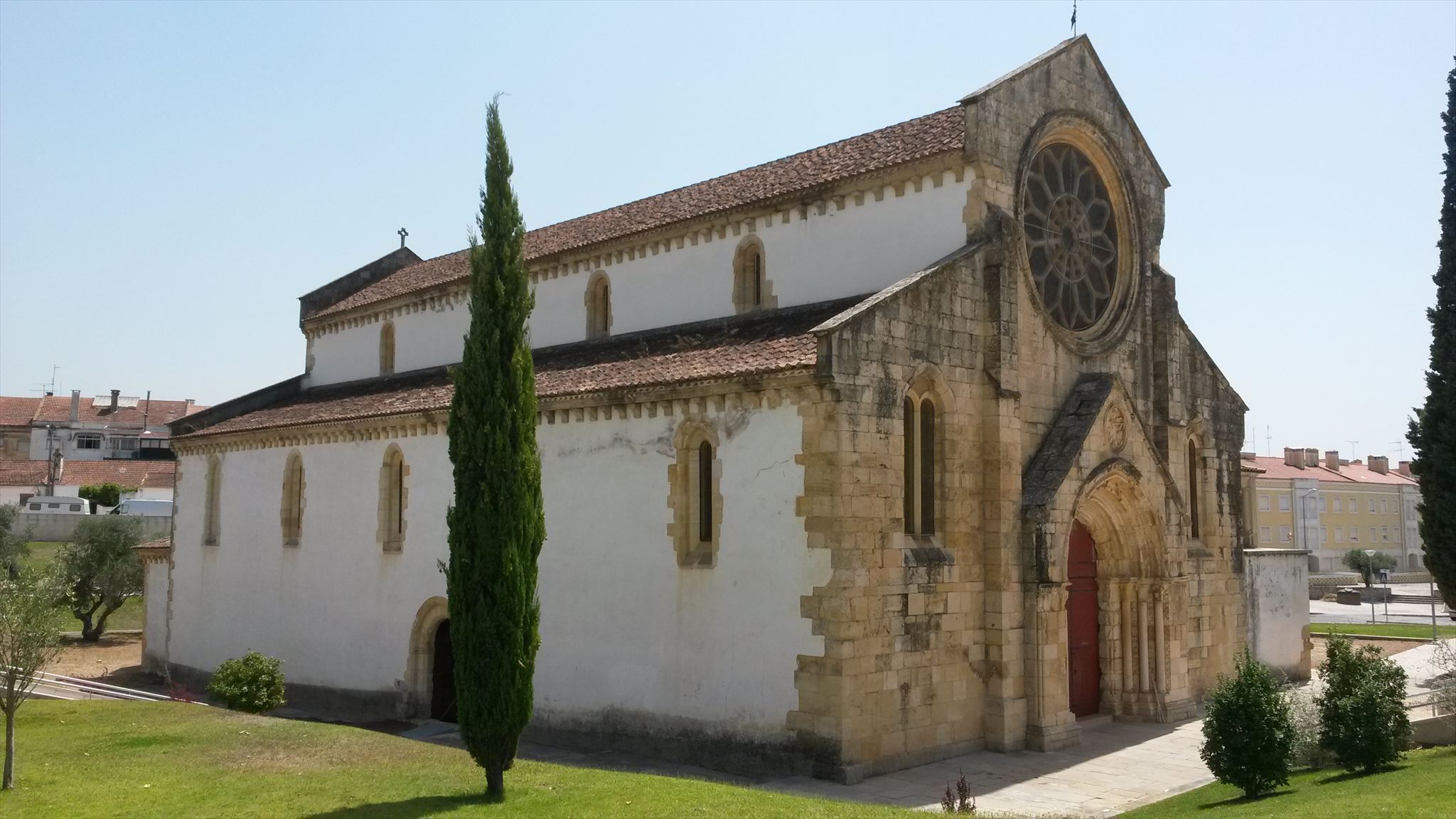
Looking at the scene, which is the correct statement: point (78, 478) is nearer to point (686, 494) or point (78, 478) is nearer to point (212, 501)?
point (212, 501)

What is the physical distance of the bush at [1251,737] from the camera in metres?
14.7

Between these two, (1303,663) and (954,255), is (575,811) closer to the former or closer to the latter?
(954,255)

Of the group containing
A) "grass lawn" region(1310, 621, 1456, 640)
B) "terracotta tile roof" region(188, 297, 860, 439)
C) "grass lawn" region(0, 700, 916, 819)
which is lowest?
"grass lawn" region(0, 700, 916, 819)

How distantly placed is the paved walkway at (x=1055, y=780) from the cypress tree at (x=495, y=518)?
4.17 meters

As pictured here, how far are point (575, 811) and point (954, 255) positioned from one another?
404 inches

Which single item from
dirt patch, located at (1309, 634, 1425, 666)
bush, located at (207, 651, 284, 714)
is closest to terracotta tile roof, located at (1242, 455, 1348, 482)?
dirt patch, located at (1309, 634, 1425, 666)

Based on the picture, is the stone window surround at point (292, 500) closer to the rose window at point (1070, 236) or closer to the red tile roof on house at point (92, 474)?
the rose window at point (1070, 236)

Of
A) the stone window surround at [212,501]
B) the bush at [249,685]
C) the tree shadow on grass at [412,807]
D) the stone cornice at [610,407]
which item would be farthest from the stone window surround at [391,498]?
the tree shadow on grass at [412,807]

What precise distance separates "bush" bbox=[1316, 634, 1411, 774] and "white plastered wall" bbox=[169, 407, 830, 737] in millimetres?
7006

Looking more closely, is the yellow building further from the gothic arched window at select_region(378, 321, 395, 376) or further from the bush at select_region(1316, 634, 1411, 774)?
the bush at select_region(1316, 634, 1411, 774)

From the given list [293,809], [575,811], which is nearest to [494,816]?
[575,811]

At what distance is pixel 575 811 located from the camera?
43.7 feet

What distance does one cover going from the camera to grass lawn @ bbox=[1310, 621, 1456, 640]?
127 feet

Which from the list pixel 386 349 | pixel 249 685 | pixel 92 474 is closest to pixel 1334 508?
pixel 386 349
